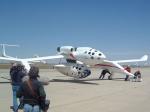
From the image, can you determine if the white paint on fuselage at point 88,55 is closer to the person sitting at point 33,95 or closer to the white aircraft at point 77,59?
the white aircraft at point 77,59

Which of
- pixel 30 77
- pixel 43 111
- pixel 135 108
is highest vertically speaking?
pixel 30 77

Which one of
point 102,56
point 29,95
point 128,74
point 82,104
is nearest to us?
point 29,95

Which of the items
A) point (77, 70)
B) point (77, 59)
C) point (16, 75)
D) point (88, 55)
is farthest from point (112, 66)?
point (16, 75)

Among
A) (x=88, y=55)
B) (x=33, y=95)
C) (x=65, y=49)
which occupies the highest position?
(x=65, y=49)

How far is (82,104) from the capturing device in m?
14.5

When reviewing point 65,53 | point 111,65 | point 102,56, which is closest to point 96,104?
point 102,56

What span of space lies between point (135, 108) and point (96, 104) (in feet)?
6.01

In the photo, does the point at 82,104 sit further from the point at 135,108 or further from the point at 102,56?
the point at 102,56

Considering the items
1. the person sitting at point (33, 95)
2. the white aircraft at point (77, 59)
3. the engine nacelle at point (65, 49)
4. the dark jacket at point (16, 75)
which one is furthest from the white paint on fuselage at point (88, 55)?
the person sitting at point (33, 95)

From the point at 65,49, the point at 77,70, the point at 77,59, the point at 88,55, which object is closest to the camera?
the point at 88,55

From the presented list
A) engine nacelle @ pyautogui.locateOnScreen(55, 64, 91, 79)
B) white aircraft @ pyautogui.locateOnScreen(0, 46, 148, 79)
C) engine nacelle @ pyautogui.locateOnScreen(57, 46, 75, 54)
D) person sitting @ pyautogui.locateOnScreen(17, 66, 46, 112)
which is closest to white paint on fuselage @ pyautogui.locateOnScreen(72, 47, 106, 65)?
white aircraft @ pyautogui.locateOnScreen(0, 46, 148, 79)

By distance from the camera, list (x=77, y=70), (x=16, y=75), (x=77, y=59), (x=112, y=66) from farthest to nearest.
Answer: (x=112, y=66), (x=77, y=59), (x=77, y=70), (x=16, y=75)

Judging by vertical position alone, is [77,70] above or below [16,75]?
below

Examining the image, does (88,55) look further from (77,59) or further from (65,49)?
(65,49)
